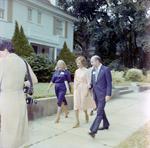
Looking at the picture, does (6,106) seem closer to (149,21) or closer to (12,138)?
(12,138)

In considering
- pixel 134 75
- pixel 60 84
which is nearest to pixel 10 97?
pixel 60 84

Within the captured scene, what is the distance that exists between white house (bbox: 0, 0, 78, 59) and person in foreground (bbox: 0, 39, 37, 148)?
37.5 ft

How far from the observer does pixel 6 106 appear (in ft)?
8.46

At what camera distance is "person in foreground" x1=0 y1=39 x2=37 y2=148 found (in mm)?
2555

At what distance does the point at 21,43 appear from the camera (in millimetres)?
13133

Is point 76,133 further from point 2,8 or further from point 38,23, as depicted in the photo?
point 38,23

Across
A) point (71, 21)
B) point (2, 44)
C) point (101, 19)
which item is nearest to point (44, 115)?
point (2, 44)

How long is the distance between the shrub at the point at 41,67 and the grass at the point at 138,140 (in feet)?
27.2

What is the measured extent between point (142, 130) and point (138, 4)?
56.5ft

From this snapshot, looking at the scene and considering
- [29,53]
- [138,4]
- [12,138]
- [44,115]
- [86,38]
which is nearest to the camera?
[12,138]

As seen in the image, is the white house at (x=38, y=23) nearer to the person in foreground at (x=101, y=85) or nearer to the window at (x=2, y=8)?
the window at (x=2, y=8)

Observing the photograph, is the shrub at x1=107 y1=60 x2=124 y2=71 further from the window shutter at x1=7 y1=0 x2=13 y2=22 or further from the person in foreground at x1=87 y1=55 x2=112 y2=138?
the person in foreground at x1=87 y1=55 x2=112 y2=138

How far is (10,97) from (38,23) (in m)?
14.4

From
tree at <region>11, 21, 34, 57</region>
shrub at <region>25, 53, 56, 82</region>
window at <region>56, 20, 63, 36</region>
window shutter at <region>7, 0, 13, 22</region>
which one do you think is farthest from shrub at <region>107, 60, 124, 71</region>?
window shutter at <region>7, 0, 13, 22</region>
